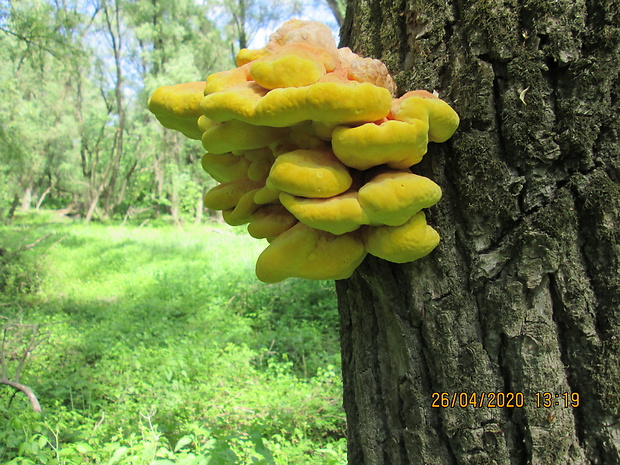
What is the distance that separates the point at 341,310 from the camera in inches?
52.4

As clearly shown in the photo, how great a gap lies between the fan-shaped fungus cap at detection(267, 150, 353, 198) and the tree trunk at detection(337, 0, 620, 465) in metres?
0.28

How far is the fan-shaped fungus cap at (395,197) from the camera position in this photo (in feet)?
2.74

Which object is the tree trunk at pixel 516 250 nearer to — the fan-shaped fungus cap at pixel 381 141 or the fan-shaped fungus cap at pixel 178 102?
the fan-shaped fungus cap at pixel 381 141

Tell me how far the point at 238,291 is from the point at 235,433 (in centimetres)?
440

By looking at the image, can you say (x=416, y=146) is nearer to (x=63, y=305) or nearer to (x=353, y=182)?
(x=353, y=182)

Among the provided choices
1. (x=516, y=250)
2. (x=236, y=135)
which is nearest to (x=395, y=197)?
(x=516, y=250)

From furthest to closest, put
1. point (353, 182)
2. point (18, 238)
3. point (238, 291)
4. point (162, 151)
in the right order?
point (162, 151) < point (18, 238) < point (238, 291) < point (353, 182)

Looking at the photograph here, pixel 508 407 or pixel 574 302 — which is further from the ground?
pixel 574 302

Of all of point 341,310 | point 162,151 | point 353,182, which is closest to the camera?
point 353,182

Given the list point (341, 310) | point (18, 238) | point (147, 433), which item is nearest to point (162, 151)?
point (18, 238)

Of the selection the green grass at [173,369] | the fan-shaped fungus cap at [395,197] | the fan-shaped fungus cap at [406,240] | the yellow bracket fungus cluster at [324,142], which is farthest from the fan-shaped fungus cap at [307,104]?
the green grass at [173,369]

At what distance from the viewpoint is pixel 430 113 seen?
891mm
